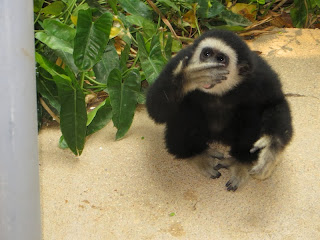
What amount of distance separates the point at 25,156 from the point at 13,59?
0.95 ft

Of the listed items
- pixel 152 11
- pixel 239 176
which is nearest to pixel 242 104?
pixel 239 176

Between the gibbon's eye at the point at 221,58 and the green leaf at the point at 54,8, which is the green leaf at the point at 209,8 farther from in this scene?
the gibbon's eye at the point at 221,58

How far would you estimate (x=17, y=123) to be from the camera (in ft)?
4.92


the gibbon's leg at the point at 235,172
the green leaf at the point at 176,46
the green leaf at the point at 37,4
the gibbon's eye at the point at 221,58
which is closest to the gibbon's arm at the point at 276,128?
the gibbon's leg at the point at 235,172

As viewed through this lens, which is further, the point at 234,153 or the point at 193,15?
the point at 193,15

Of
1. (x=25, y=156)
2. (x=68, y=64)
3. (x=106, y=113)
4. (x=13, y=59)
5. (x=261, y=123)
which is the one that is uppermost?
(x=13, y=59)

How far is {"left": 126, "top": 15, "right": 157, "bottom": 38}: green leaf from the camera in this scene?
176 inches

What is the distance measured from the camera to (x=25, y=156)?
1.55m

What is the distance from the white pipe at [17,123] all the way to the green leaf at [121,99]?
7.23ft

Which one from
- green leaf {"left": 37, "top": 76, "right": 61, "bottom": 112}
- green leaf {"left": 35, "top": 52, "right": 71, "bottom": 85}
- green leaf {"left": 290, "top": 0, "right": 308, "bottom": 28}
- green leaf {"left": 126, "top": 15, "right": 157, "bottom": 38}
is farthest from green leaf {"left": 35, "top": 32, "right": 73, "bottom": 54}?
green leaf {"left": 290, "top": 0, "right": 308, "bottom": 28}

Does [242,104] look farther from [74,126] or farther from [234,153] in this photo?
[74,126]

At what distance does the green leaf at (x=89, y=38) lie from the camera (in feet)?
11.9

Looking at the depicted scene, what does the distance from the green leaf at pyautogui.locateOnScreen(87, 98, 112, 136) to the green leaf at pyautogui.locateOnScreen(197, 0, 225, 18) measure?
144cm

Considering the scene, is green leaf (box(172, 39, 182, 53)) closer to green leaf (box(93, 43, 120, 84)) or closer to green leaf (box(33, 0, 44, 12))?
green leaf (box(93, 43, 120, 84))
